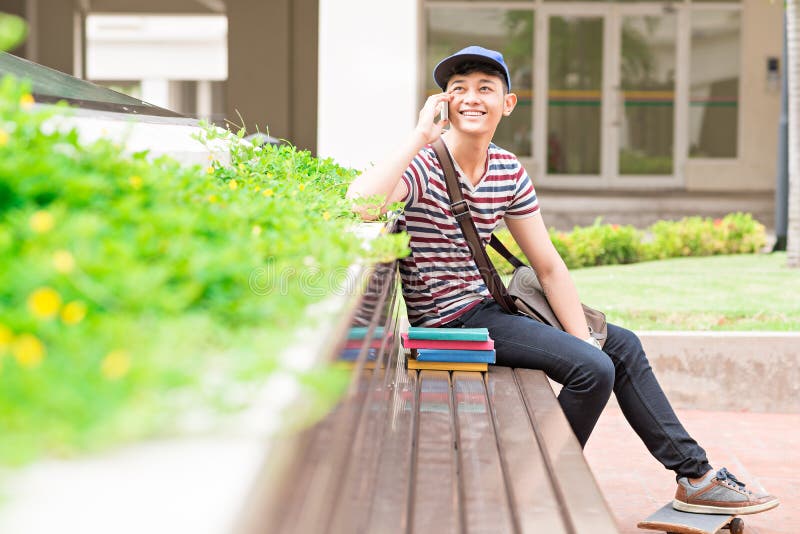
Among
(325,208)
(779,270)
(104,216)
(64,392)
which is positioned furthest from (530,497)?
(779,270)

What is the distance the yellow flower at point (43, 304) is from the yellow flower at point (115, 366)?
0.09m

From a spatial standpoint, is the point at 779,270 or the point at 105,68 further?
the point at 105,68

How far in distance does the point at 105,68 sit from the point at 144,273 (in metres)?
23.7

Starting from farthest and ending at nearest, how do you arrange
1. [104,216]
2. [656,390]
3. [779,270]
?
[779,270], [656,390], [104,216]

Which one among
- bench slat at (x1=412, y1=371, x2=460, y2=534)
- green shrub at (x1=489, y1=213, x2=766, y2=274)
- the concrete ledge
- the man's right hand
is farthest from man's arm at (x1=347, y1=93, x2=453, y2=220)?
green shrub at (x1=489, y1=213, x2=766, y2=274)

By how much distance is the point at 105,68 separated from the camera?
23.9 metres

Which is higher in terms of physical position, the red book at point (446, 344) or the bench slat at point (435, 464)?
the red book at point (446, 344)

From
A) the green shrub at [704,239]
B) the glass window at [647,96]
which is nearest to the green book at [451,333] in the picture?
the green shrub at [704,239]

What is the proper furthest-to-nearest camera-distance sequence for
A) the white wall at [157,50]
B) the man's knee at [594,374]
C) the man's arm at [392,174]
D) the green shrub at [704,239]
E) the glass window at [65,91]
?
the white wall at [157,50], the green shrub at [704,239], the man's knee at [594,374], the man's arm at [392,174], the glass window at [65,91]

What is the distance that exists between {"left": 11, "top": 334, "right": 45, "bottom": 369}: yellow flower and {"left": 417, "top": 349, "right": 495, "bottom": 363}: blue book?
8.61ft

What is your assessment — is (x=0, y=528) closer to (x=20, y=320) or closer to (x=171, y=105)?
(x=20, y=320)

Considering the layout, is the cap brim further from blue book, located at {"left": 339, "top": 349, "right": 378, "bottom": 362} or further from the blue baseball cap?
blue book, located at {"left": 339, "top": 349, "right": 378, "bottom": 362}

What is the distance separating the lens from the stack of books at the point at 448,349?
12.3 feet

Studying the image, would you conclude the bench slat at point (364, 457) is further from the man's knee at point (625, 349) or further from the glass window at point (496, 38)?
the glass window at point (496, 38)
